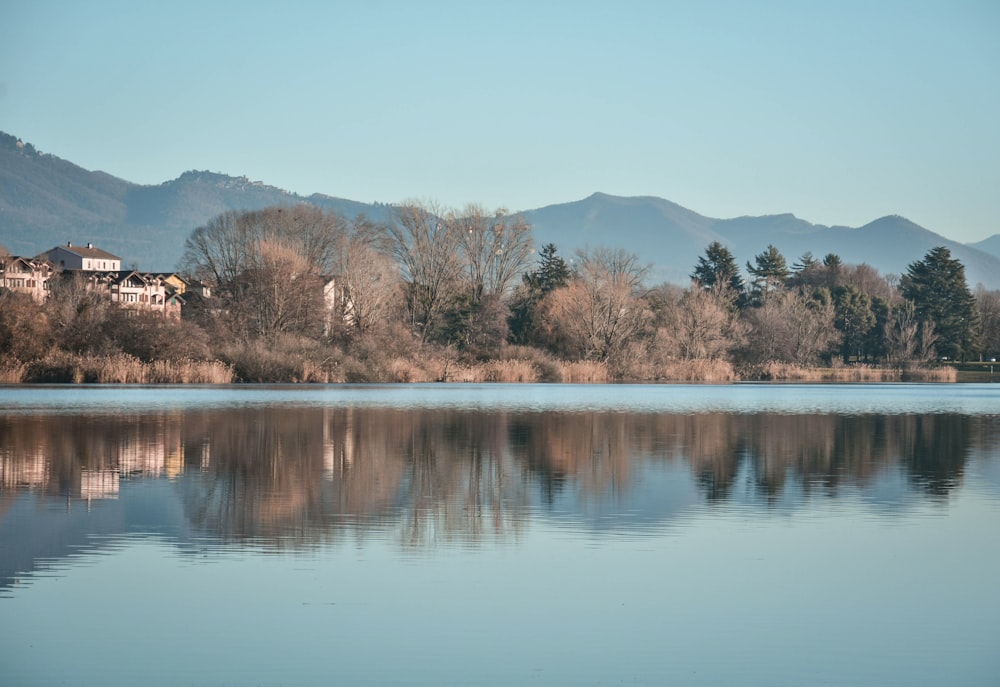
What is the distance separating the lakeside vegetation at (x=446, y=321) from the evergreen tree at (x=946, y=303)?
145 millimetres

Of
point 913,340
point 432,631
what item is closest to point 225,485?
point 432,631

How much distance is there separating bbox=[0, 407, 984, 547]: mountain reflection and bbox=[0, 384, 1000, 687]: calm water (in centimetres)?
9

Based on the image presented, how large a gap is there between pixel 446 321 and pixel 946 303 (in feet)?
146

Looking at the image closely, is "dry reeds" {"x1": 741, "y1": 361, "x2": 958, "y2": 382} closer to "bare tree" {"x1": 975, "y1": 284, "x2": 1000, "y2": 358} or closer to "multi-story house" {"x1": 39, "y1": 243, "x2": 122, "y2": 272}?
"bare tree" {"x1": 975, "y1": 284, "x2": 1000, "y2": 358}

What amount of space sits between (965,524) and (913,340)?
8311 centimetres

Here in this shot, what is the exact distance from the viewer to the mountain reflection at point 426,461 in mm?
14586

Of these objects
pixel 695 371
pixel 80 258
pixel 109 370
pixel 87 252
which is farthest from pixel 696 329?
pixel 87 252

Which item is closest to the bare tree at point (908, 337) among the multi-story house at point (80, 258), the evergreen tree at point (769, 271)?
the evergreen tree at point (769, 271)

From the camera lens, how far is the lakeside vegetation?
53.2m

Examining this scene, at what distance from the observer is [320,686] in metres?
7.63

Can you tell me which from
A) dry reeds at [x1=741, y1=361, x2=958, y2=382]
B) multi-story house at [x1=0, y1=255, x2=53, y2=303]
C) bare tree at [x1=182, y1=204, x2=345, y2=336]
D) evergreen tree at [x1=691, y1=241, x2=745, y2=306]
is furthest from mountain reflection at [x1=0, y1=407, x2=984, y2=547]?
evergreen tree at [x1=691, y1=241, x2=745, y2=306]

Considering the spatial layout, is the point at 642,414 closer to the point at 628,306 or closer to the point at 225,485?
the point at 225,485

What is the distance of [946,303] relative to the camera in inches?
3693

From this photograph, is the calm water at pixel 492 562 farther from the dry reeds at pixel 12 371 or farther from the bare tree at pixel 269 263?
the bare tree at pixel 269 263
